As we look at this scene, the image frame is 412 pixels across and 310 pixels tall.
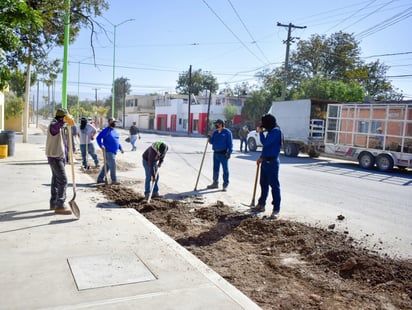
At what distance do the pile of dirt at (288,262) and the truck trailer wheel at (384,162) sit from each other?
39.4 feet

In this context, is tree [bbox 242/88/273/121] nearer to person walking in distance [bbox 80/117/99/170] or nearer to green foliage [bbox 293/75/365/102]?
green foliage [bbox 293/75/365/102]

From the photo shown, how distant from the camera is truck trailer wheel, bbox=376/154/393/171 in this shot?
1708 centimetres

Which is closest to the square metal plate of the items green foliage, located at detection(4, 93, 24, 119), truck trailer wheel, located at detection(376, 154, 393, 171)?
truck trailer wheel, located at detection(376, 154, 393, 171)

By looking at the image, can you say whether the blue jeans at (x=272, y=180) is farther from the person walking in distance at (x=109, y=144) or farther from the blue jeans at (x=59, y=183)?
the person walking in distance at (x=109, y=144)

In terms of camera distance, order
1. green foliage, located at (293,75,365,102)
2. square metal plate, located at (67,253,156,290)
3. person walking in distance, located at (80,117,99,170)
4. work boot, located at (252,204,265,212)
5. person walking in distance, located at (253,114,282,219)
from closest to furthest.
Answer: square metal plate, located at (67,253,156,290) < person walking in distance, located at (253,114,282,219) < work boot, located at (252,204,265,212) < person walking in distance, located at (80,117,99,170) < green foliage, located at (293,75,365,102)

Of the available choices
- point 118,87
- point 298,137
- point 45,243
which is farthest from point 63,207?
point 118,87

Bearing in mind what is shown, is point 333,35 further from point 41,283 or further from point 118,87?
point 118,87

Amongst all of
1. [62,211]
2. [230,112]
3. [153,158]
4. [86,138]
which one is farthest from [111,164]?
[230,112]

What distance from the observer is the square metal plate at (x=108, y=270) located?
12.9 ft

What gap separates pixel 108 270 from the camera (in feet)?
13.9

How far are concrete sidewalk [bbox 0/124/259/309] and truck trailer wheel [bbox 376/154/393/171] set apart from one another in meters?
13.7

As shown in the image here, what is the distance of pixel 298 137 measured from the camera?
896 inches

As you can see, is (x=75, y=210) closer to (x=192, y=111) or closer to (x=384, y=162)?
(x=384, y=162)

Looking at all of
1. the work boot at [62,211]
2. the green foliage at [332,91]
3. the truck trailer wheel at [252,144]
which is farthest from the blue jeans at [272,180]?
the green foliage at [332,91]
